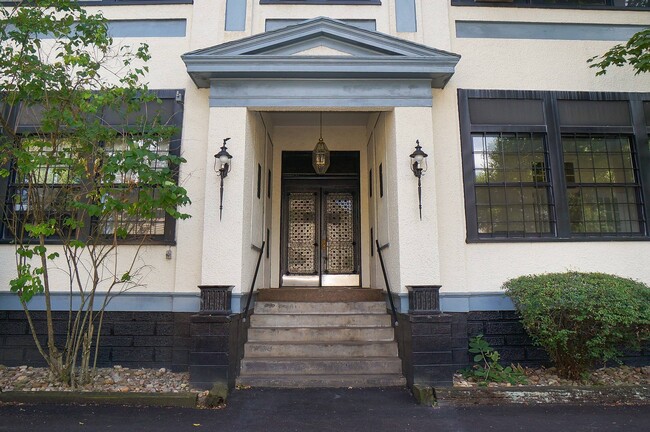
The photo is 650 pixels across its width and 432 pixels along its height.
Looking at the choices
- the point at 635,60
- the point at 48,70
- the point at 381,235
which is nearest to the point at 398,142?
the point at 381,235

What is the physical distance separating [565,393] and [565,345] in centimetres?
53

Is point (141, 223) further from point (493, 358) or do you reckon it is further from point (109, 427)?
point (493, 358)

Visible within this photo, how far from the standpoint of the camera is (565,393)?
4.77m

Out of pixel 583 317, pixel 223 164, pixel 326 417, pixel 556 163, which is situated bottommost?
pixel 326 417

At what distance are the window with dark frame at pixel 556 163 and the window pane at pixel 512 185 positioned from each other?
0.01 metres

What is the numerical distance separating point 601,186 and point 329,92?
4.37 meters

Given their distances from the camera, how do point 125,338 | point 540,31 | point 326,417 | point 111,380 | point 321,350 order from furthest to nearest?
point 540,31 < point 125,338 < point 321,350 < point 111,380 < point 326,417

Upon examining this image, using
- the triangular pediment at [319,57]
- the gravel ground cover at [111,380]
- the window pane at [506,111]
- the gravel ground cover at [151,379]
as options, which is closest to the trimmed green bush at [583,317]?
the gravel ground cover at [151,379]

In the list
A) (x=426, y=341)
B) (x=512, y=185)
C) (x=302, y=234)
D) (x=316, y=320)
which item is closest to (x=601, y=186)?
(x=512, y=185)

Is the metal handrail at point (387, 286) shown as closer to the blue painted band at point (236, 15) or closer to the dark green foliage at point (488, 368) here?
the dark green foliage at point (488, 368)

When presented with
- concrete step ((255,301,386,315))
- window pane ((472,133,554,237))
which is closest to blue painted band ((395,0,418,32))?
window pane ((472,133,554,237))

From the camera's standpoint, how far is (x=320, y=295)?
6.61 m

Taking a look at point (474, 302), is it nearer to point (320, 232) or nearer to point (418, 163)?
point (418, 163)

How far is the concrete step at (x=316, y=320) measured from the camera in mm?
6082
